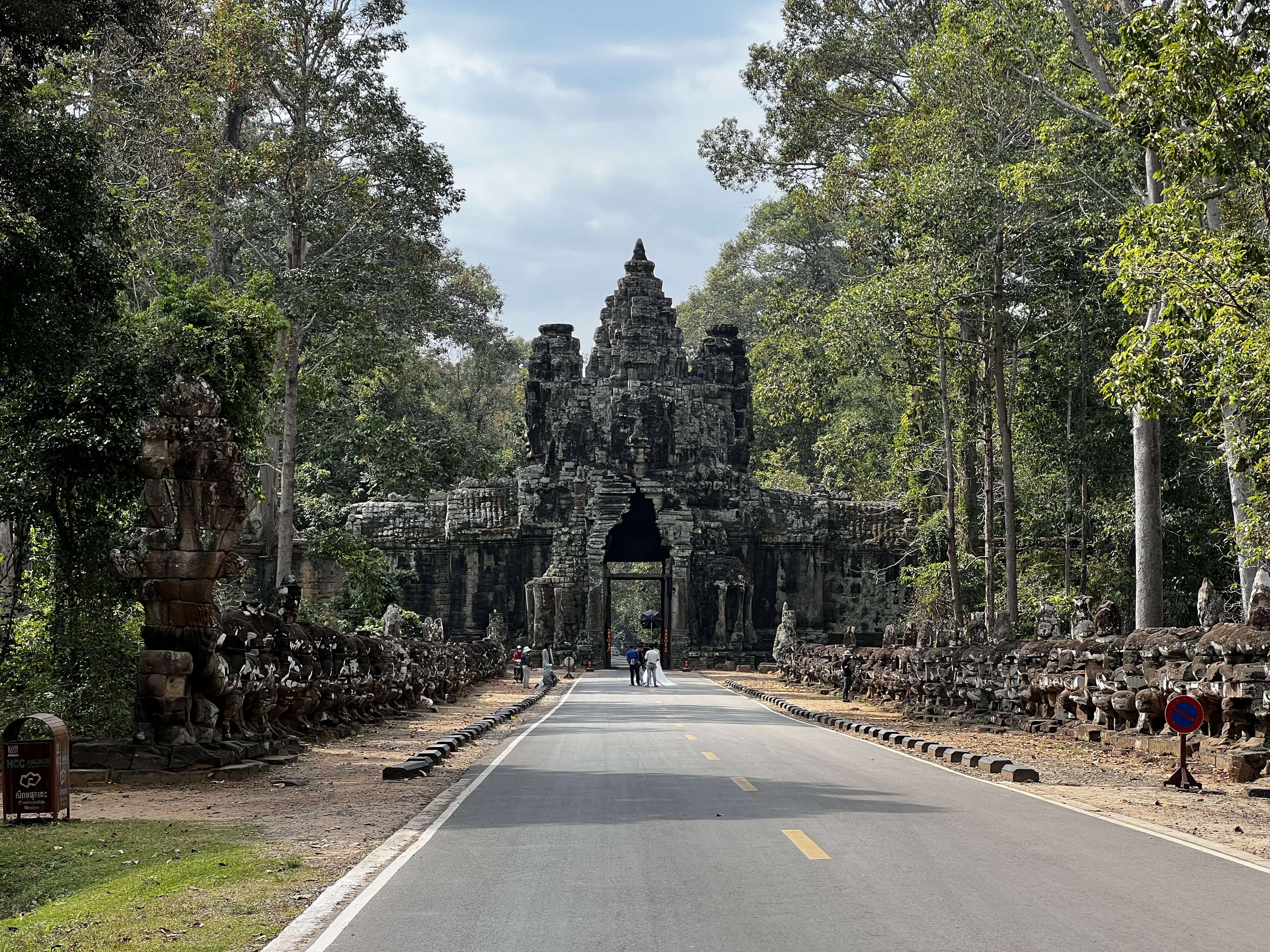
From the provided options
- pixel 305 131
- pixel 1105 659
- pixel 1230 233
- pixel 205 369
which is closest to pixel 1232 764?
pixel 1105 659

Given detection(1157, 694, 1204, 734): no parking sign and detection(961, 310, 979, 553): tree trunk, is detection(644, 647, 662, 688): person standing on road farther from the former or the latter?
detection(1157, 694, 1204, 734): no parking sign

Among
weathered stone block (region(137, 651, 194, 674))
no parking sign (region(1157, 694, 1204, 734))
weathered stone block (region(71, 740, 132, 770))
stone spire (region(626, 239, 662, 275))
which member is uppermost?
stone spire (region(626, 239, 662, 275))

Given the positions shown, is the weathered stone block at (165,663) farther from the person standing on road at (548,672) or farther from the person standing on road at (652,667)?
the person standing on road at (652,667)

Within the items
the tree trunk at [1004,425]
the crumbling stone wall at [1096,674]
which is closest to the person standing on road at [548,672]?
the crumbling stone wall at [1096,674]

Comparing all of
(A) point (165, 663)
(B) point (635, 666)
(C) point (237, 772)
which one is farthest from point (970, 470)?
(A) point (165, 663)

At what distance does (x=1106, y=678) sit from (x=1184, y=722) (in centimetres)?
562

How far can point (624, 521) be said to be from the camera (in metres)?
53.9

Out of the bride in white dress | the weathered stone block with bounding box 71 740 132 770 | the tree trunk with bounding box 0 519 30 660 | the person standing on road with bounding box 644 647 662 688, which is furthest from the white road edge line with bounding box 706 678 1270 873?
the person standing on road with bounding box 644 647 662 688

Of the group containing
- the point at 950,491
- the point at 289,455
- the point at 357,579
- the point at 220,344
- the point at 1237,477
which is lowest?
the point at 357,579

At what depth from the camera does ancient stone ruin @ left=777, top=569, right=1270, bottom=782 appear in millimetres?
15133

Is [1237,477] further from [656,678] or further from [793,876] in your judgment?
[656,678]

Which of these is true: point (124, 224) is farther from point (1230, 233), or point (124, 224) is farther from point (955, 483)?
point (955, 483)

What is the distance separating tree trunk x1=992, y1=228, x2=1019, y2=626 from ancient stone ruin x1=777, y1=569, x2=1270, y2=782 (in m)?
1.44

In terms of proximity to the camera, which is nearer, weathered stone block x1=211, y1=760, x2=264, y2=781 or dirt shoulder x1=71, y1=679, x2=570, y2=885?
dirt shoulder x1=71, y1=679, x2=570, y2=885
